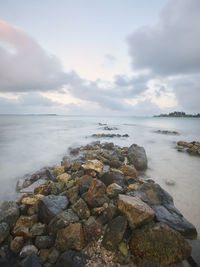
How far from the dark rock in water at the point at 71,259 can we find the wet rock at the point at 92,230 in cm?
28

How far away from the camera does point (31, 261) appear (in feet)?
7.19

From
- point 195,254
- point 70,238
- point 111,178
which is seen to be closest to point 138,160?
point 111,178

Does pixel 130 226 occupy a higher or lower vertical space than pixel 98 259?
higher

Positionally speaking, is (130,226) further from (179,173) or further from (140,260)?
(179,173)

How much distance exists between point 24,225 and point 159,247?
101 inches

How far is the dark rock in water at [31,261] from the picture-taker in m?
2.17

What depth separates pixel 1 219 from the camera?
2848 millimetres

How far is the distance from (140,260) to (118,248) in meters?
0.37

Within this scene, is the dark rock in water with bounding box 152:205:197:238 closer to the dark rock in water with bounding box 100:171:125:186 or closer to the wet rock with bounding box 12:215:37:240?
the dark rock in water with bounding box 100:171:125:186

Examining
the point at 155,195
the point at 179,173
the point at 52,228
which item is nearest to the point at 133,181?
the point at 155,195

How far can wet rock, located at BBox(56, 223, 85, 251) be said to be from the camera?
236 centimetres

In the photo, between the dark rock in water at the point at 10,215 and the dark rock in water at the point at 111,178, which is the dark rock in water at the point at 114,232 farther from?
the dark rock in water at the point at 10,215

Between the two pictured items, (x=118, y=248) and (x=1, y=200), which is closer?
(x=118, y=248)

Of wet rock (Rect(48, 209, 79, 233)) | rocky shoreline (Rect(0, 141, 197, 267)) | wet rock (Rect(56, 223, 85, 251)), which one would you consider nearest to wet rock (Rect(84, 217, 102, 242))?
rocky shoreline (Rect(0, 141, 197, 267))
